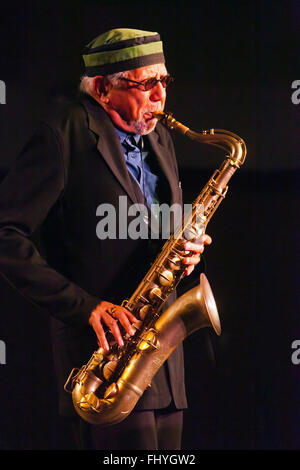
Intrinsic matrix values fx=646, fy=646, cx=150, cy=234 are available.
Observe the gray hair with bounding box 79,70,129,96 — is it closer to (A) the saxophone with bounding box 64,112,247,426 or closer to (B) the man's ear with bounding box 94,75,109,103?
(B) the man's ear with bounding box 94,75,109,103

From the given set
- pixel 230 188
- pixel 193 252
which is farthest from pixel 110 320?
pixel 230 188

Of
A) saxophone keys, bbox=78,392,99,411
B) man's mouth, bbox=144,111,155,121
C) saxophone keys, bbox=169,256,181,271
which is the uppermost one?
man's mouth, bbox=144,111,155,121

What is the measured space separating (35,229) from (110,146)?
1.30 feet

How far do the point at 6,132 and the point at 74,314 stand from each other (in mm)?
1081

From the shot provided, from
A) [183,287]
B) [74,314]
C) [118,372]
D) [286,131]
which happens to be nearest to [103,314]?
[74,314]

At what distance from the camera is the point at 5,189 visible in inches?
84.8

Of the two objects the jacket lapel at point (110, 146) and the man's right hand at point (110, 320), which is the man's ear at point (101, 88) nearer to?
the jacket lapel at point (110, 146)

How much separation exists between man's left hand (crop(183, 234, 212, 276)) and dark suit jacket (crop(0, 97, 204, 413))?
0.13 m

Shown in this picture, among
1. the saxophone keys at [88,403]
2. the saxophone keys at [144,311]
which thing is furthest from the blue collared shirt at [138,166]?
the saxophone keys at [88,403]

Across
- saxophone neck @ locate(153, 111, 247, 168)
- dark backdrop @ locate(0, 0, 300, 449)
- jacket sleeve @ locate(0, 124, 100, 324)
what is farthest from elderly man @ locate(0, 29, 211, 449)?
dark backdrop @ locate(0, 0, 300, 449)

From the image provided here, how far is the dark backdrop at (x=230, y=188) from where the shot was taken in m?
2.86

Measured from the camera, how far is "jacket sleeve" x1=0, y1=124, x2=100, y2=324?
6.95ft

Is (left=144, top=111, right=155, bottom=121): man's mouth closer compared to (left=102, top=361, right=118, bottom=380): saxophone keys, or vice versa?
(left=102, top=361, right=118, bottom=380): saxophone keys

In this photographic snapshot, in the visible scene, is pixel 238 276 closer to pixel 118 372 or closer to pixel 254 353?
pixel 254 353
